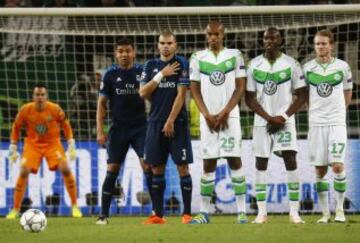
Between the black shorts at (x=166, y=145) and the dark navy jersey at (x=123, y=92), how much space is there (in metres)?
0.58

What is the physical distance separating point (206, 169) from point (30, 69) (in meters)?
5.64

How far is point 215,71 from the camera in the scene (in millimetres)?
11773

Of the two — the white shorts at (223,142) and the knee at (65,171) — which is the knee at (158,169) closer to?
the white shorts at (223,142)

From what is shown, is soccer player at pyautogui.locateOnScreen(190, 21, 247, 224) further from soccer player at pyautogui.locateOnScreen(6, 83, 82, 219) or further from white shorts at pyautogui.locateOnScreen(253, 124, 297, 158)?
soccer player at pyautogui.locateOnScreen(6, 83, 82, 219)

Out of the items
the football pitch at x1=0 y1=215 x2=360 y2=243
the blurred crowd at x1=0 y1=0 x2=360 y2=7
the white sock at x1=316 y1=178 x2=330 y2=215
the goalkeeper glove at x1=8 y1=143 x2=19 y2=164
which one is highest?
the blurred crowd at x1=0 y1=0 x2=360 y2=7

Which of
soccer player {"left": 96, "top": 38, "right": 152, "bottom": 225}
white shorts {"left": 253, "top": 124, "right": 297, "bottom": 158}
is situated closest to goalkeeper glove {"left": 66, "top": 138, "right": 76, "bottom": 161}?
soccer player {"left": 96, "top": 38, "right": 152, "bottom": 225}

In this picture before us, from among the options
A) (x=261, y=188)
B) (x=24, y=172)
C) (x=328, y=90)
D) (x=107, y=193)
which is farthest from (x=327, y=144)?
(x=24, y=172)

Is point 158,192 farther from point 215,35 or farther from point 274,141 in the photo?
point 215,35

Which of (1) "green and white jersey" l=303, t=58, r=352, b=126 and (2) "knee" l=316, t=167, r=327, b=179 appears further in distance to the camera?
(2) "knee" l=316, t=167, r=327, b=179

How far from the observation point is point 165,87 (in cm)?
1188

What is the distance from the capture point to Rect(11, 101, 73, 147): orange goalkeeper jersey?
15.5m

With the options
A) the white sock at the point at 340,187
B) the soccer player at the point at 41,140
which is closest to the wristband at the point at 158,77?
the white sock at the point at 340,187

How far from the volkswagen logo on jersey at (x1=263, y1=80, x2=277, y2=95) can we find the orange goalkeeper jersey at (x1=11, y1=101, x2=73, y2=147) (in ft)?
14.6

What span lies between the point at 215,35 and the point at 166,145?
136cm
